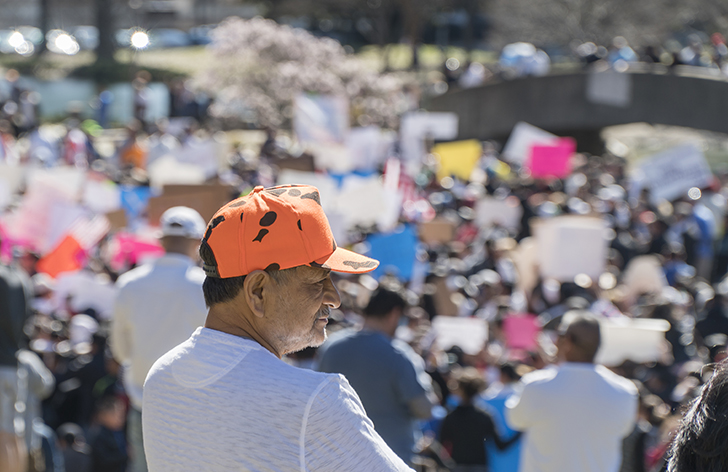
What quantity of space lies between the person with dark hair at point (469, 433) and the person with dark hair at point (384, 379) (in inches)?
36.4

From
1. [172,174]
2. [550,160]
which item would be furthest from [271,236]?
[550,160]

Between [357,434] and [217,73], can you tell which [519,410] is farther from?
[217,73]

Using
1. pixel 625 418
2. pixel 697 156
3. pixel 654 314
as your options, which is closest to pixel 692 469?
pixel 625 418

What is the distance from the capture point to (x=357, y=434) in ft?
4.84

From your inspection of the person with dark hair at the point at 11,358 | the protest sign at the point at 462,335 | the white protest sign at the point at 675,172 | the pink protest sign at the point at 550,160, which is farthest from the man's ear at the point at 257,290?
the pink protest sign at the point at 550,160

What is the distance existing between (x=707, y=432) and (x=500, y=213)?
9.10 m

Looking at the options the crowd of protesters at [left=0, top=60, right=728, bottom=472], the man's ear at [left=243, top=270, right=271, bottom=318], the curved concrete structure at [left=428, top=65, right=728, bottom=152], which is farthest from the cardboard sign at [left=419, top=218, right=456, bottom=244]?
the curved concrete structure at [left=428, top=65, right=728, bottom=152]

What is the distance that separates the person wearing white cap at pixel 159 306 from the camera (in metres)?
3.82

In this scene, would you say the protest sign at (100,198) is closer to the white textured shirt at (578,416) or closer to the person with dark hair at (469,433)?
the person with dark hair at (469,433)

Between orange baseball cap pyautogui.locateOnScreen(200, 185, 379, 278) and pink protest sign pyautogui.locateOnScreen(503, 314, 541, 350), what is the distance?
517 cm

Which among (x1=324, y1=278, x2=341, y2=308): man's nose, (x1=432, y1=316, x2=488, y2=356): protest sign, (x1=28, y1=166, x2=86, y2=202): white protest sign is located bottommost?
(x1=432, y1=316, x2=488, y2=356): protest sign

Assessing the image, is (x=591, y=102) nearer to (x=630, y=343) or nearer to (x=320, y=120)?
(x=320, y=120)

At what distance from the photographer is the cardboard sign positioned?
9820 millimetres

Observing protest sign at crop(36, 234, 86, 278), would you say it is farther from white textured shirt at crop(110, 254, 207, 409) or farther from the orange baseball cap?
the orange baseball cap
